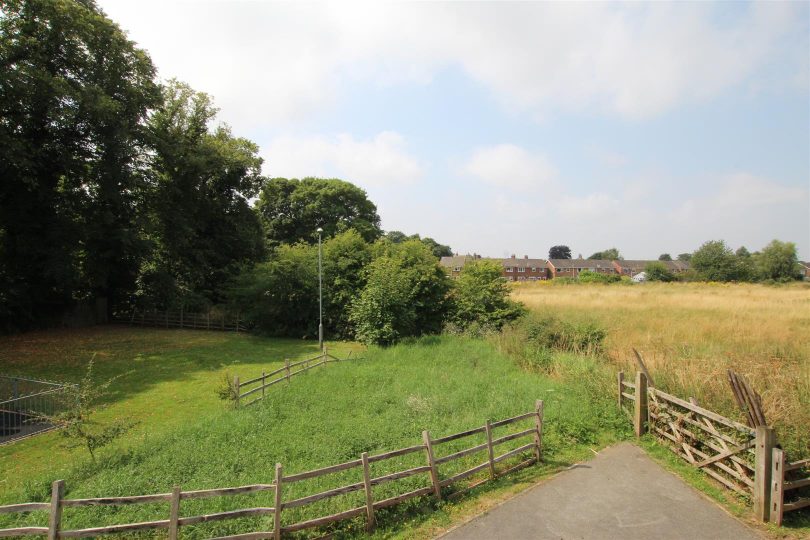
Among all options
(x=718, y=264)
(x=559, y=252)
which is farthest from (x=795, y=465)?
(x=559, y=252)

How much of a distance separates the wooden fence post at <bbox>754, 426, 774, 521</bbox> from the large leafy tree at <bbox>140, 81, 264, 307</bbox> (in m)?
31.1

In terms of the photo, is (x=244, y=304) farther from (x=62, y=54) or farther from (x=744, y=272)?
(x=744, y=272)

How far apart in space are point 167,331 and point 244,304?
5.63m

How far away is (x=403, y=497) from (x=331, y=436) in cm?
346

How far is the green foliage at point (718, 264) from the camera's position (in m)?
62.1

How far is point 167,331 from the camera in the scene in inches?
1216

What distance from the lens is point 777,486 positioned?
6.68 metres

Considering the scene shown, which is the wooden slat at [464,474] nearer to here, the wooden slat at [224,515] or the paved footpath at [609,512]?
the paved footpath at [609,512]

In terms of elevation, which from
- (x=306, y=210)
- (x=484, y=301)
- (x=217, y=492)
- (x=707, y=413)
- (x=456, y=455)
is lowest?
(x=456, y=455)

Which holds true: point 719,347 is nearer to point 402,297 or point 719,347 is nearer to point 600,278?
point 402,297

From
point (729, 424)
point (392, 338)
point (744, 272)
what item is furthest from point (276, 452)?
point (744, 272)

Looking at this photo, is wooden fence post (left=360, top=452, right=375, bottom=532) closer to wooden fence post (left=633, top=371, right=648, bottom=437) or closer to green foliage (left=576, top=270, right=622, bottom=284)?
wooden fence post (left=633, top=371, right=648, bottom=437)

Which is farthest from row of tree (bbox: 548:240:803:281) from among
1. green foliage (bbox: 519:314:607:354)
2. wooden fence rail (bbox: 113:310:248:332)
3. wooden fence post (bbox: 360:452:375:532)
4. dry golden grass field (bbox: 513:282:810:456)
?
wooden fence post (bbox: 360:452:375:532)

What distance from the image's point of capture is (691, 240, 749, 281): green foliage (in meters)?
62.1
